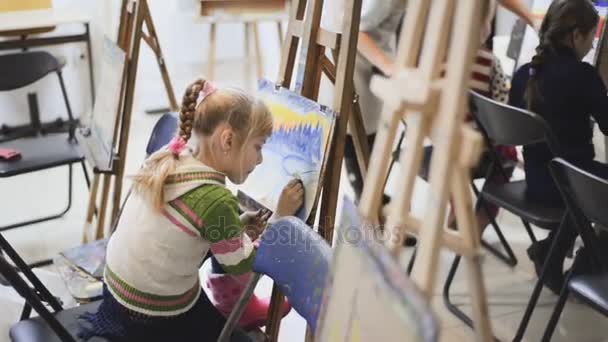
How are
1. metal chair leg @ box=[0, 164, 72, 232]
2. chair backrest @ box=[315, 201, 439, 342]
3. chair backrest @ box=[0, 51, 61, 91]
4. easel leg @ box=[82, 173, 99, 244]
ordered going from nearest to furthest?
chair backrest @ box=[315, 201, 439, 342] → easel leg @ box=[82, 173, 99, 244] → metal chair leg @ box=[0, 164, 72, 232] → chair backrest @ box=[0, 51, 61, 91]

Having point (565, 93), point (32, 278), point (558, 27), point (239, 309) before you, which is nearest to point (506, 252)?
point (565, 93)

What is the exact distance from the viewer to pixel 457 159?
2.50 feet

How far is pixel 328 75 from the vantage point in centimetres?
163

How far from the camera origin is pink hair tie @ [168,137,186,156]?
1.37 m

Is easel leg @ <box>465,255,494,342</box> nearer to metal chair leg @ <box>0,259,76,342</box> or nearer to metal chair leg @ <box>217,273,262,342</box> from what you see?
metal chair leg @ <box>217,273,262,342</box>

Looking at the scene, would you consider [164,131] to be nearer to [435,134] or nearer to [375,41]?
[375,41]

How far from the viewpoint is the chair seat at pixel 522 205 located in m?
1.97

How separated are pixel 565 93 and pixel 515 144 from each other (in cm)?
24

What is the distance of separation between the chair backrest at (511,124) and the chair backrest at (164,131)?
0.95m

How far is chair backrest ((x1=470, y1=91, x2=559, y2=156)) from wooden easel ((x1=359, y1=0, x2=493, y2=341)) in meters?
1.12

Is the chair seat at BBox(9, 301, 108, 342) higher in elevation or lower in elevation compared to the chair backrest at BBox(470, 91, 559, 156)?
lower

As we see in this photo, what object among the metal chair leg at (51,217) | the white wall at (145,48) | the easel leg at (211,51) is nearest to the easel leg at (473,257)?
the metal chair leg at (51,217)

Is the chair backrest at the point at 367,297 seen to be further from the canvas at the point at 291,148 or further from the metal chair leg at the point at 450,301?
the metal chair leg at the point at 450,301

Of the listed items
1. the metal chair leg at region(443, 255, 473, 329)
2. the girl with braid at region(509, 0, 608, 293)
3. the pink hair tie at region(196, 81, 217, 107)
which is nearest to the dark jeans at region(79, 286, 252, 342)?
the pink hair tie at region(196, 81, 217, 107)
